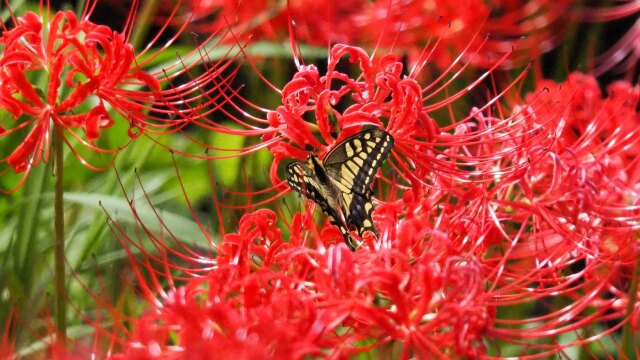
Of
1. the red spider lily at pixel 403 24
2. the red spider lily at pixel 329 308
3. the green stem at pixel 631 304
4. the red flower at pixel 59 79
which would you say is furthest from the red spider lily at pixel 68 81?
the red spider lily at pixel 403 24

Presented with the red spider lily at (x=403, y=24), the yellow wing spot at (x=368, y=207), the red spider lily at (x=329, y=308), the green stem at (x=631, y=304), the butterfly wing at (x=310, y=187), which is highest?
the red spider lily at (x=403, y=24)

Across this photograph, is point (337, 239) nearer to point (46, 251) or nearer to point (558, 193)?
point (558, 193)

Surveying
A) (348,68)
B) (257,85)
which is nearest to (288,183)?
(257,85)

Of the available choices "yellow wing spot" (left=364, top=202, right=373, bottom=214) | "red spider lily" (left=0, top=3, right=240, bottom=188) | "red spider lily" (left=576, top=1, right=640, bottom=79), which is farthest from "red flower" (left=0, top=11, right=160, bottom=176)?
"red spider lily" (left=576, top=1, right=640, bottom=79)

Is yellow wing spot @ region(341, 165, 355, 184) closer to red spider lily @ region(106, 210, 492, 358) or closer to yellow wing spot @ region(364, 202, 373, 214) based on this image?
yellow wing spot @ region(364, 202, 373, 214)

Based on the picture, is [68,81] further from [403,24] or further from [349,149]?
[403,24]

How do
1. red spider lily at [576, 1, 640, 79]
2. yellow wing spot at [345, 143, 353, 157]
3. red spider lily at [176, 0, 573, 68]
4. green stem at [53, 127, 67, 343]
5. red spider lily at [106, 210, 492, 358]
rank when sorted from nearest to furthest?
red spider lily at [106, 210, 492, 358]
green stem at [53, 127, 67, 343]
yellow wing spot at [345, 143, 353, 157]
red spider lily at [176, 0, 573, 68]
red spider lily at [576, 1, 640, 79]

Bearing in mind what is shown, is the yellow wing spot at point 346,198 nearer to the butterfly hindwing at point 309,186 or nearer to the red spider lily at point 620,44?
the butterfly hindwing at point 309,186
